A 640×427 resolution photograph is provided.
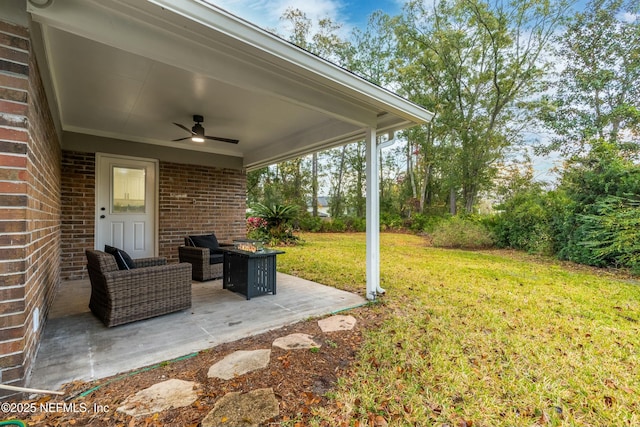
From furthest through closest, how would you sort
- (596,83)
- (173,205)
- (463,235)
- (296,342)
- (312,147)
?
1. (596,83)
2. (463,235)
3. (173,205)
4. (312,147)
5. (296,342)

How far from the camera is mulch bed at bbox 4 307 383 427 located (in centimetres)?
157

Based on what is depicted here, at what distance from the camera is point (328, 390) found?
6.15 ft

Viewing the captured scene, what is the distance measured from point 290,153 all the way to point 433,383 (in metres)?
4.25

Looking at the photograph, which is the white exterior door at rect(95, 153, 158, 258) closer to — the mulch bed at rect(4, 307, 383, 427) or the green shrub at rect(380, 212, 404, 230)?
the mulch bed at rect(4, 307, 383, 427)

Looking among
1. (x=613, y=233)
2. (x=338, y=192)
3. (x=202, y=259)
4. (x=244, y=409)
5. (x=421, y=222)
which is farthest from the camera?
(x=338, y=192)

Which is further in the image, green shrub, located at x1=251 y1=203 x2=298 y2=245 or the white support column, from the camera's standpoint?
green shrub, located at x1=251 y1=203 x2=298 y2=245

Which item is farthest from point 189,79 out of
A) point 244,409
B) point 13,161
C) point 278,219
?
point 278,219

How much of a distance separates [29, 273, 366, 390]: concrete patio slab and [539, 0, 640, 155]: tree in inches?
423

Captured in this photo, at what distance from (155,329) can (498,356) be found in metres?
3.11

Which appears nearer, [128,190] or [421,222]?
[128,190]

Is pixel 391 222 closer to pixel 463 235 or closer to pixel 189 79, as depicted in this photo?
pixel 463 235

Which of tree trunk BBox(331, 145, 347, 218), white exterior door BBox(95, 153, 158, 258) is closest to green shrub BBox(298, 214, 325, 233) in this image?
tree trunk BBox(331, 145, 347, 218)

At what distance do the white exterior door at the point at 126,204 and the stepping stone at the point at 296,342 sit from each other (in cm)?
428

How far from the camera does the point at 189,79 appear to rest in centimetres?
289
